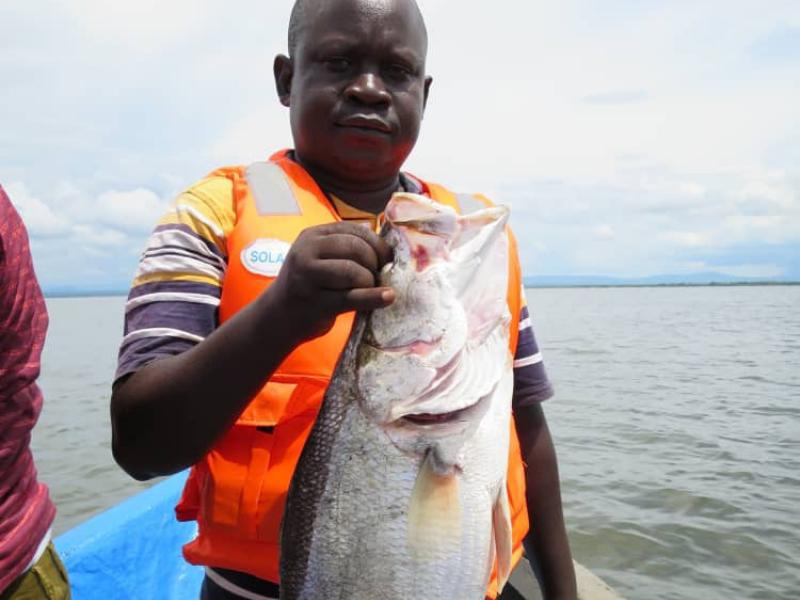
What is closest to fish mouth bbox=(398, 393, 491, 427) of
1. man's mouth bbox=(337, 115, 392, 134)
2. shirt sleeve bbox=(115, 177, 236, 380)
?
shirt sleeve bbox=(115, 177, 236, 380)

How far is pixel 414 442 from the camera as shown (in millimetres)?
1632

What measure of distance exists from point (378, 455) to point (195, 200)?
1058mm

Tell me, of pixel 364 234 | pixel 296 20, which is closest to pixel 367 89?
pixel 296 20

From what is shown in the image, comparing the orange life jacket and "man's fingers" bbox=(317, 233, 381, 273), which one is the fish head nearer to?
"man's fingers" bbox=(317, 233, 381, 273)

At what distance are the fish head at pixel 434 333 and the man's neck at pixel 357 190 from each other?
2.79ft

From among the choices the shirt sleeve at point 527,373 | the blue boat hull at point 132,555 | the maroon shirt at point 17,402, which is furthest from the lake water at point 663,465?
the maroon shirt at point 17,402

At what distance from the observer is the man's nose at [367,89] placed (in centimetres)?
219

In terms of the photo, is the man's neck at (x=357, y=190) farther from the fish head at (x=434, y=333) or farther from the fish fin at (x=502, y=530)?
the fish fin at (x=502, y=530)

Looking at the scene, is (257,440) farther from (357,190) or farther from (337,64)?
(337,64)

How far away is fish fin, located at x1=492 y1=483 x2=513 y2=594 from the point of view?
1.71 meters

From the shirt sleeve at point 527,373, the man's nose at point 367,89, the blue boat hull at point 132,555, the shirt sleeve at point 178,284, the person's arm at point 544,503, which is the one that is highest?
the man's nose at point 367,89

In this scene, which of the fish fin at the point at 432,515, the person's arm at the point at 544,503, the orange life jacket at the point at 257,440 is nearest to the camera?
the fish fin at the point at 432,515

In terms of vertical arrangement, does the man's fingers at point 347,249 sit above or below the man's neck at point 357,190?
below

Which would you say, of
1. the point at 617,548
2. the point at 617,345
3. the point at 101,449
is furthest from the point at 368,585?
the point at 617,345
